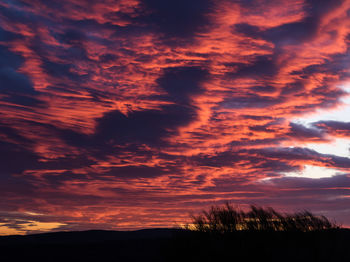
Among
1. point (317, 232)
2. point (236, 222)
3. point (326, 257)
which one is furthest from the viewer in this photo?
point (236, 222)

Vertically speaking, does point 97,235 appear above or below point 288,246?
above

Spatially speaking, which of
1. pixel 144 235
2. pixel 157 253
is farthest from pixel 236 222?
pixel 144 235

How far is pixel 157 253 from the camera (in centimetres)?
2334

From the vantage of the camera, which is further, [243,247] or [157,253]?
[157,253]

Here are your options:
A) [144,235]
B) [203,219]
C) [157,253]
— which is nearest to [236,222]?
[203,219]

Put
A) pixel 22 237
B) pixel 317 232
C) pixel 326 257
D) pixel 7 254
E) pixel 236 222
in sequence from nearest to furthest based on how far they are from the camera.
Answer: pixel 326 257 → pixel 317 232 → pixel 236 222 → pixel 7 254 → pixel 22 237

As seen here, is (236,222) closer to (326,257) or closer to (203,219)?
(203,219)

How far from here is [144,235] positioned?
160ft

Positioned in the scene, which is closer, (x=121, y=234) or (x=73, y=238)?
(x=73, y=238)

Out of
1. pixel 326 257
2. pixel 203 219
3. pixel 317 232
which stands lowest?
pixel 326 257

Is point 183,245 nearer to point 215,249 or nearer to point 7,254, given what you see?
point 215,249

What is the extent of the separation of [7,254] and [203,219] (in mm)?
12090

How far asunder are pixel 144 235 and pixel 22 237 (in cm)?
1440

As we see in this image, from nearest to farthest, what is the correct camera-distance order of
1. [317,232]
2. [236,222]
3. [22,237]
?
[317,232] → [236,222] → [22,237]
